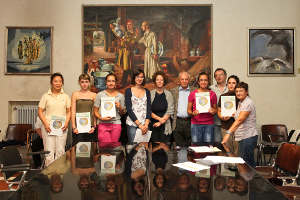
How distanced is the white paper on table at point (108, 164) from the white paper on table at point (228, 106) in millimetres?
2183

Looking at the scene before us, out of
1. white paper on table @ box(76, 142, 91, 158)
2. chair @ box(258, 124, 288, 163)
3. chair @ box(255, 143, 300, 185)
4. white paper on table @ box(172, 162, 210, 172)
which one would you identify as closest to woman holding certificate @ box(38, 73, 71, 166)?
white paper on table @ box(76, 142, 91, 158)

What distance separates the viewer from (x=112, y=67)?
5.75 m

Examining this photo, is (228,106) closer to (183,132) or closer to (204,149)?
(183,132)

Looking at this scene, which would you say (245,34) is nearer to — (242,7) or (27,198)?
(242,7)

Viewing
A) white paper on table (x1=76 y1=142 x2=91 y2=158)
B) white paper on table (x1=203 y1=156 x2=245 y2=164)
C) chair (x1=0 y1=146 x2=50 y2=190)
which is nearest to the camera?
white paper on table (x1=203 y1=156 x2=245 y2=164)

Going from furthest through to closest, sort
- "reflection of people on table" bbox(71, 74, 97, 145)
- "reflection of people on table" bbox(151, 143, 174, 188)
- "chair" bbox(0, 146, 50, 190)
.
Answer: "reflection of people on table" bbox(71, 74, 97, 145)
"chair" bbox(0, 146, 50, 190)
"reflection of people on table" bbox(151, 143, 174, 188)

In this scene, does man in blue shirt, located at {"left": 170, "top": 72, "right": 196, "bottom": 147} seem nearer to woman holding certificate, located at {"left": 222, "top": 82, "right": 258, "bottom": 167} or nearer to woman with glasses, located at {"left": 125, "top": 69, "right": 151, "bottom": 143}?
woman with glasses, located at {"left": 125, "top": 69, "right": 151, "bottom": 143}

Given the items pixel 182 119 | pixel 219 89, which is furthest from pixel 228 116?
pixel 182 119

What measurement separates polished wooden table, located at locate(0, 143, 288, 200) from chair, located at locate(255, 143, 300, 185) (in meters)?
0.93

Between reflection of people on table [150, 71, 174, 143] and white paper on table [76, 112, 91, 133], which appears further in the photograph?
reflection of people on table [150, 71, 174, 143]

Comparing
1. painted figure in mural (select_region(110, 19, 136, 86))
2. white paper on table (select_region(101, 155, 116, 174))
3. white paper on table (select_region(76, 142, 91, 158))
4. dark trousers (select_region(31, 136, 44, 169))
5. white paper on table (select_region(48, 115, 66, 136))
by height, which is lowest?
dark trousers (select_region(31, 136, 44, 169))

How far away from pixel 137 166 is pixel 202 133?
86.5 inches

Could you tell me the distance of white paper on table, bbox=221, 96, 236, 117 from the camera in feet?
13.7

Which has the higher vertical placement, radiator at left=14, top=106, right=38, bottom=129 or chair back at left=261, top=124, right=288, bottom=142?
radiator at left=14, top=106, right=38, bottom=129
